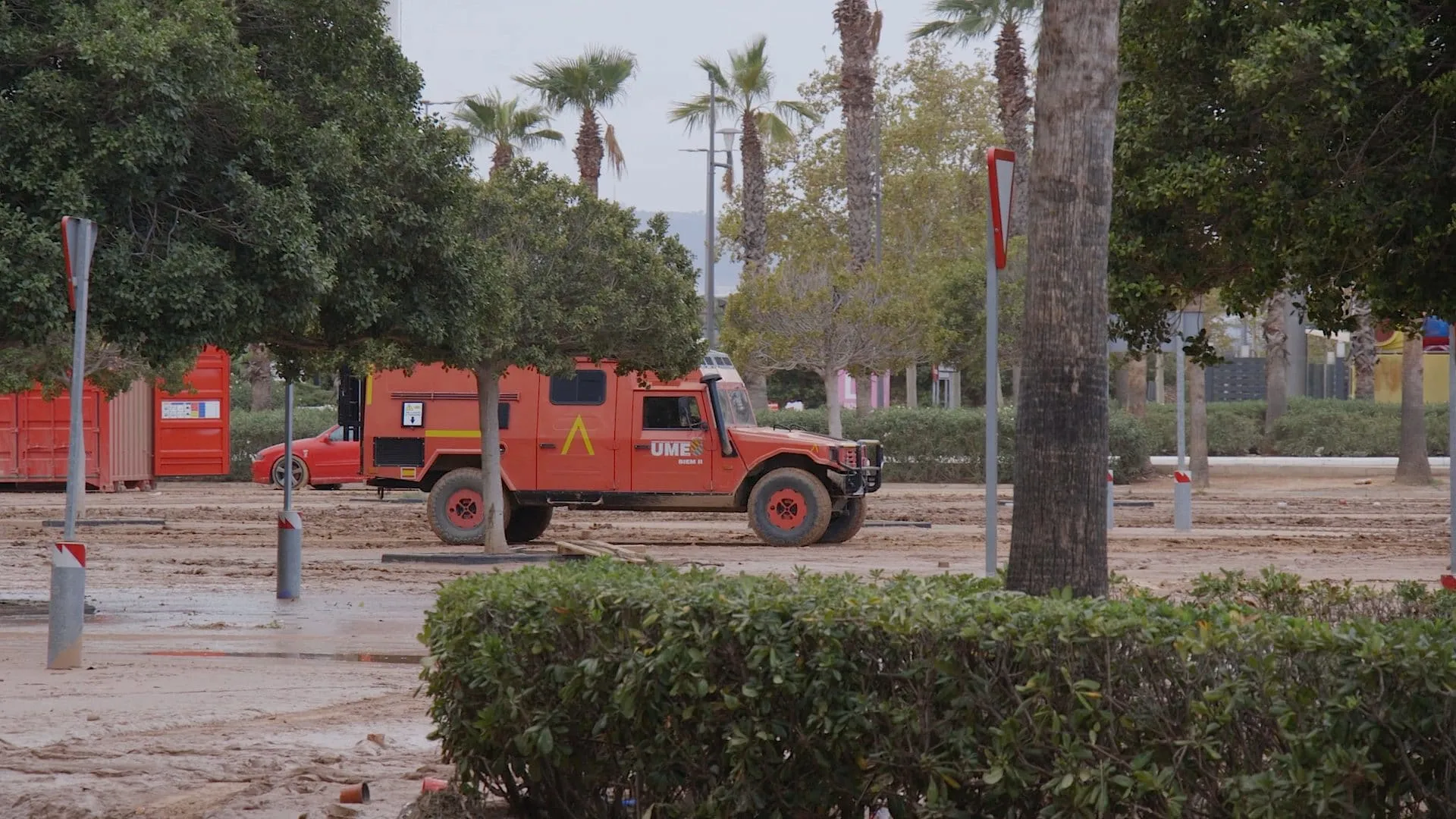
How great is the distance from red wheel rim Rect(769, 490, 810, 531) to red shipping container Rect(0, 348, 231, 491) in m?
14.9

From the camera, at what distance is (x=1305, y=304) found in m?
10.1

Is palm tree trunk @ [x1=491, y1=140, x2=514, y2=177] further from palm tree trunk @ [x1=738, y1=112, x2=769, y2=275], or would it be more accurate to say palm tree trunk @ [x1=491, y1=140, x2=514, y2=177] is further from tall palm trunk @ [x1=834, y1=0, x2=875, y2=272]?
tall palm trunk @ [x1=834, y1=0, x2=875, y2=272]

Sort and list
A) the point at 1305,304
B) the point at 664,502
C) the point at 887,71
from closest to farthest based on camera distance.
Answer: the point at 1305,304
the point at 664,502
the point at 887,71

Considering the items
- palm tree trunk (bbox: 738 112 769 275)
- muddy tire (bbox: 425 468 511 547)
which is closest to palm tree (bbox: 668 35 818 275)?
palm tree trunk (bbox: 738 112 769 275)

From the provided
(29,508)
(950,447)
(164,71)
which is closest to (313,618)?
(164,71)

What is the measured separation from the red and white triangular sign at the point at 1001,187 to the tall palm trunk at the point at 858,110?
1164 inches

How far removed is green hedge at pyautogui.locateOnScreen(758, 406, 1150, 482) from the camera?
109ft

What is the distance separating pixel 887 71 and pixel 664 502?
44173mm

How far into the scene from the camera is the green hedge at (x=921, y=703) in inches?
157

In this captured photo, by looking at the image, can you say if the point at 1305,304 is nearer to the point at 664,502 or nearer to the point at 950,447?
the point at 664,502

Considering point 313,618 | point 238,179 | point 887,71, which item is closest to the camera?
point 238,179

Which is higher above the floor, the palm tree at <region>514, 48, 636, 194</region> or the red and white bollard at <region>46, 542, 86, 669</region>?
the palm tree at <region>514, 48, 636, 194</region>

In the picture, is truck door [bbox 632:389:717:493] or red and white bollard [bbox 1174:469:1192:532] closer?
truck door [bbox 632:389:717:493]

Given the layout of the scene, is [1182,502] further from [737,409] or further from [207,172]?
[207,172]
